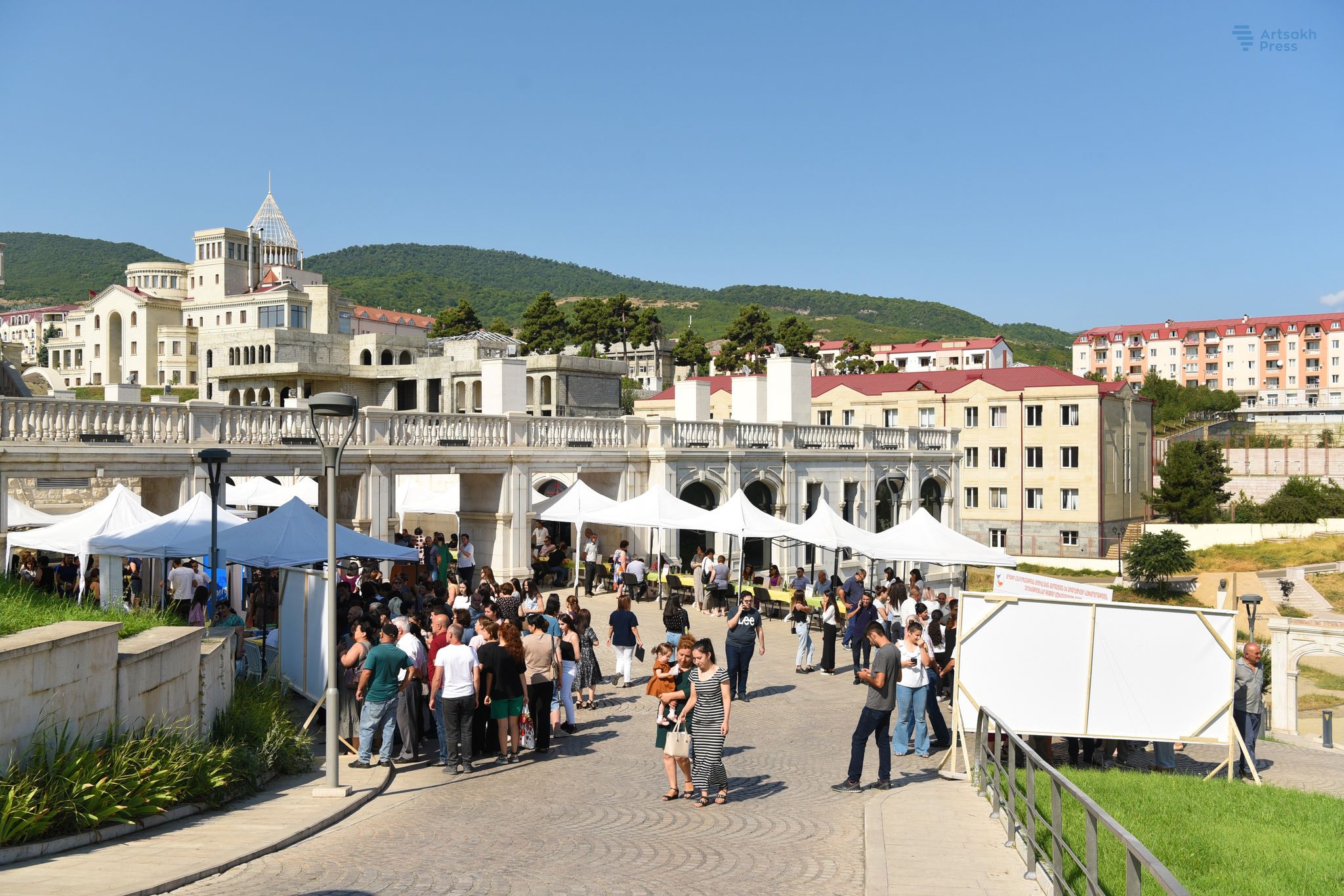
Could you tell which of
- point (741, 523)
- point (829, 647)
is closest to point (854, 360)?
point (741, 523)

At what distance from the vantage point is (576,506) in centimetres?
2883

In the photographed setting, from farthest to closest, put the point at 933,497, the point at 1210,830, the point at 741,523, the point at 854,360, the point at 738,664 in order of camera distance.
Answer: the point at 854,360
the point at 933,497
the point at 741,523
the point at 738,664
the point at 1210,830

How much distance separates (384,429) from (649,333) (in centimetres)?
9492

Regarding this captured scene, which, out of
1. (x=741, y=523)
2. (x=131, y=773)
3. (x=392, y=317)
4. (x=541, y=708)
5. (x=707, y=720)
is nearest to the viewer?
(x=131, y=773)

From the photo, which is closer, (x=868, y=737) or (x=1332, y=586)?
(x=868, y=737)

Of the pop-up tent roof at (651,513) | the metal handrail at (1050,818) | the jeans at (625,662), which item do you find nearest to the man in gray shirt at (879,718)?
the metal handrail at (1050,818)

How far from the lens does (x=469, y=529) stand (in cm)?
3069

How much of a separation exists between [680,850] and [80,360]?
14920 cm

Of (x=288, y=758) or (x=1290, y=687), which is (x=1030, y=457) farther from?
(x=288, y=758)

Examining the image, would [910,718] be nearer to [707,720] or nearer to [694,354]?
[707,720]

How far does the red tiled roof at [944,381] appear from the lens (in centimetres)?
7169

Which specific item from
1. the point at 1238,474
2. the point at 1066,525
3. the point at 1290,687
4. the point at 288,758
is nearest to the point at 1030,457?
the point at 1066,525

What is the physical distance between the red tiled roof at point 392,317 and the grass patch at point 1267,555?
87.3 metres

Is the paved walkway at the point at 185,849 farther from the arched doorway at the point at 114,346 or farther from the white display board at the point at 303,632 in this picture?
the arched doorway at the point at 114,346
